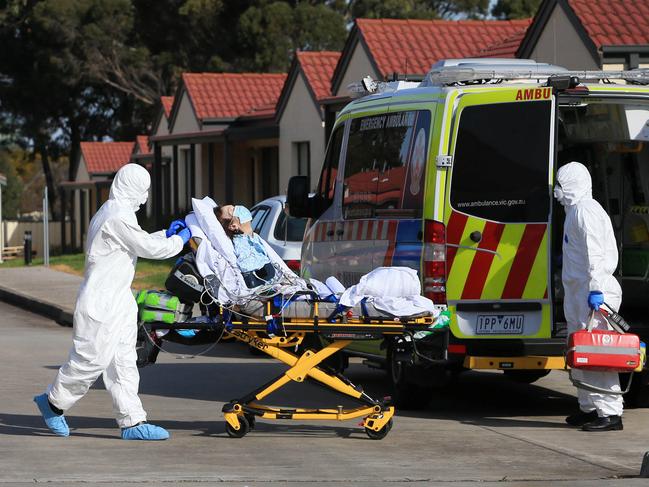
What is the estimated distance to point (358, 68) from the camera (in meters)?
29.2

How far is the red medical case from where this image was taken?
32.5 feet

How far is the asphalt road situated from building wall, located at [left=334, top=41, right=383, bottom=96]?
15714mm

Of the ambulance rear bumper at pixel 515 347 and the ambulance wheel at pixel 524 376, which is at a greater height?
the ambulance rear bumper at pixel 515 347

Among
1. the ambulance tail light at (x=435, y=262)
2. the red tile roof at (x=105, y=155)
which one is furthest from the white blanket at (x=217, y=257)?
the red tile roof at (x=105, y=155)

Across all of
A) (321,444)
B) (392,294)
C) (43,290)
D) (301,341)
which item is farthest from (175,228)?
(43,290)

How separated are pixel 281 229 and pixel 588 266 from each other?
6582 millimetres

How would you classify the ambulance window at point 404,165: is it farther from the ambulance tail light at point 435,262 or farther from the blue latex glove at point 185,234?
A: the blue latex glove at point 185,234

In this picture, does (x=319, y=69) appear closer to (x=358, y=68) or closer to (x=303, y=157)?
(x=303, y=157)

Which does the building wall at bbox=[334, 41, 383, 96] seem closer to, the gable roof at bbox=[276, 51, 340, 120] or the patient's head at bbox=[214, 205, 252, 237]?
the gable roof at bbox=[276, 51, 340, 120]

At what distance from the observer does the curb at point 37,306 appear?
69.0ft

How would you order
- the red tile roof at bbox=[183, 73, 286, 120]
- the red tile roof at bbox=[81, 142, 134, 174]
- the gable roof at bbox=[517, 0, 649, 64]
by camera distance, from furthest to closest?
the red tile roof at bbox=[81, 142, 134, 174]
the red tile roof at bbox=[183, 73, 286, 120]
the gable roof at bbox=[517, 0, 649, 64]

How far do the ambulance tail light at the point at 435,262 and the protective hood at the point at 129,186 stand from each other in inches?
86.7

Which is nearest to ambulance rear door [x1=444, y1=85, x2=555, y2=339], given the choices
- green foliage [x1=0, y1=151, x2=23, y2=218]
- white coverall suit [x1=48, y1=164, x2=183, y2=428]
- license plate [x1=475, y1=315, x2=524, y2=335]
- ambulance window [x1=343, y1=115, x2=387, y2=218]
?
license plate [x1=475, y1=315, x2=524, y2=335]

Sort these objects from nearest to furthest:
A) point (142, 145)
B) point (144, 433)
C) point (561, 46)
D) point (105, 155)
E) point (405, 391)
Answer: point (144, 433) → point (405, 391) → point (561, 46) → point (142, 145) → point (105, 155)
